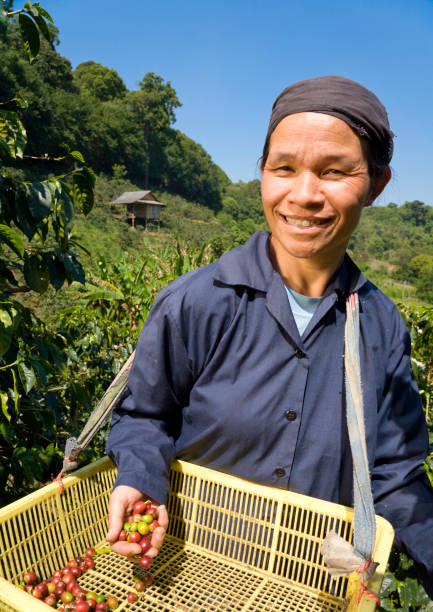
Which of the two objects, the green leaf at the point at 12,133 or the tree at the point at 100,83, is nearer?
the green leaf at the point at 12,133

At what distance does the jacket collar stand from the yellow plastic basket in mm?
643

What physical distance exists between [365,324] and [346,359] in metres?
0.19

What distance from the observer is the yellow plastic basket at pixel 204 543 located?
1390mm

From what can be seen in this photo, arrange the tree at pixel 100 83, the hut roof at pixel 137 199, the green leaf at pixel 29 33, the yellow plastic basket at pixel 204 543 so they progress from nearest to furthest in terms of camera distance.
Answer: the yellow plastic basket at pixel 204 543 < the green leaf at pixel 29 33 < the hut roof at pixel 137 199 < the tree at pixel 100 83

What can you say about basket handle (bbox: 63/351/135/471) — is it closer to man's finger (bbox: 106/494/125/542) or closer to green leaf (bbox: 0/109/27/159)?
man's finger (bbox: 106/494/125/542)

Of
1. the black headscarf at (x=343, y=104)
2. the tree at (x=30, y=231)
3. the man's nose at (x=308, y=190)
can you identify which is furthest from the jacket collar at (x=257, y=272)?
the tree at (x=30, y=231)

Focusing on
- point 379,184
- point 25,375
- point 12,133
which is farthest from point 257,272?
point 12,133

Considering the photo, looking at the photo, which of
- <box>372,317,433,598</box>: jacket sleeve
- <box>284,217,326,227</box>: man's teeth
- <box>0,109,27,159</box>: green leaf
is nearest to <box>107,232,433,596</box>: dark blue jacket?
<box>372,317,433,598</box>: jacket sleeve

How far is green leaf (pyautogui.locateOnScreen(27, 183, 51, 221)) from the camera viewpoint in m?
1.57

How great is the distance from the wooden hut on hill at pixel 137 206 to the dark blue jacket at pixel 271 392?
129ft

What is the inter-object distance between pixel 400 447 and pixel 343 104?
3.33ft

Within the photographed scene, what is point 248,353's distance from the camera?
1.33 metres

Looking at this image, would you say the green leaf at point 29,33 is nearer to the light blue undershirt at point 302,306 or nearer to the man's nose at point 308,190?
the man's nose at point 308,190

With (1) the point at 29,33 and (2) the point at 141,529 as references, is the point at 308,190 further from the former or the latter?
(1) the point at 29,33
